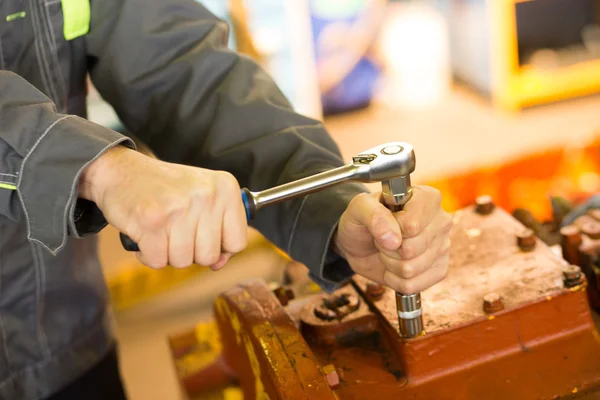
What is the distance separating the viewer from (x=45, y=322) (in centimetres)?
99

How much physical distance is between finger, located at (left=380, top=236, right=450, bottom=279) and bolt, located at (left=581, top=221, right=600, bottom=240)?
0.80 feet

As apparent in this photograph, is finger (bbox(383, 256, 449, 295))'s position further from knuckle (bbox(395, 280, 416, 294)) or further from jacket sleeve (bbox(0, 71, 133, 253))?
jacket sleeve (bbox(0, 71, 133, 253))

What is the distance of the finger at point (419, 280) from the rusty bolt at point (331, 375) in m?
0.11

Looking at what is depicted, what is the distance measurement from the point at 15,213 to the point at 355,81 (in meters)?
2.52

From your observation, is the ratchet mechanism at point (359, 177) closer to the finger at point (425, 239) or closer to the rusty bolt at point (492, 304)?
the finger at point (425, 239)

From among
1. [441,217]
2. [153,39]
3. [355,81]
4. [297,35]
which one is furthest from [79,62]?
[355,81]

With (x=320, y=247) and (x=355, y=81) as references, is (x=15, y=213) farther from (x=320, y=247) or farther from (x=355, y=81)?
(x=355, y=81)

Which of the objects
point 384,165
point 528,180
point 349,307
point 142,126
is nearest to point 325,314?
point 349,307

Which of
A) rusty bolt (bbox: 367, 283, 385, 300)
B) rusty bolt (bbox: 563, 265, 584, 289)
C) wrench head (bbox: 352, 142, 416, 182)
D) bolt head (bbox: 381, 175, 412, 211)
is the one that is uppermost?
wrench head (bbox: 352, 142, 416, 182)

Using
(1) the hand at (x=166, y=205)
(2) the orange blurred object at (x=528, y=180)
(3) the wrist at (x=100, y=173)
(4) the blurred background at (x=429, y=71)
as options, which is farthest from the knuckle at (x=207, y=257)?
(4) the blurred background at (x=429, y=71)

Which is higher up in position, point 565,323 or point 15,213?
point 15,213

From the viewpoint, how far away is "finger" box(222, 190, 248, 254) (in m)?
0.70

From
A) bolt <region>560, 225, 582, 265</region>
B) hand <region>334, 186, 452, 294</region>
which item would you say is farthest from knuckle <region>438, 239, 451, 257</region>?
bolt <region>560, 225, 582, 265</region>

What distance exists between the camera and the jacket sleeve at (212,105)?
0.93 m
